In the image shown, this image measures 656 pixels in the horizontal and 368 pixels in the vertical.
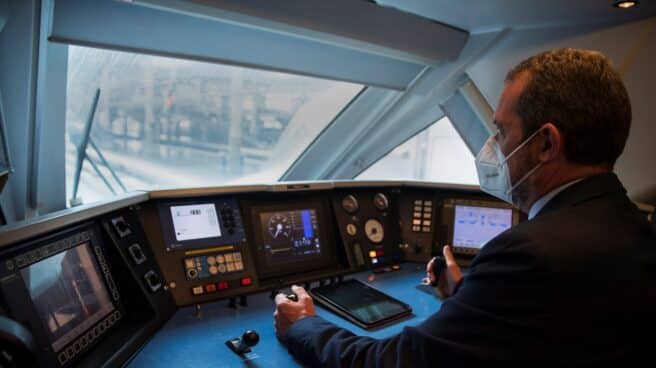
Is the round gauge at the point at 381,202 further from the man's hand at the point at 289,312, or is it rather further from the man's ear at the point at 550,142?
the man's ear at the point at 550,142

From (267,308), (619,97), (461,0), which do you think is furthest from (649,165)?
(267,308)

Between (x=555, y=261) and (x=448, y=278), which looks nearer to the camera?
(x=555, y=261)

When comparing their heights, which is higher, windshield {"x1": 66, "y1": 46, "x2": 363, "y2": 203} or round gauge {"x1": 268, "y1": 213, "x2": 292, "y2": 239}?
windshield {"x1": 66, "y1": 46, "x2": 363, "y2": 203}

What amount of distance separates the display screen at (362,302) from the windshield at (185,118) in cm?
135

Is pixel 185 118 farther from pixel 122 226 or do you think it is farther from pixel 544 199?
pixel 544 199

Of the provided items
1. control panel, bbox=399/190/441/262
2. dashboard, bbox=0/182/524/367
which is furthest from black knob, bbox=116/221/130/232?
control panel, bbox=399/190/441/262

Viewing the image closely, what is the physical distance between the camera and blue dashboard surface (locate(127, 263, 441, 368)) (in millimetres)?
1193

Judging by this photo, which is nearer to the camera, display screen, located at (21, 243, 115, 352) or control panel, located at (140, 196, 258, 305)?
display screen, located at (21, 243, 115, 352)

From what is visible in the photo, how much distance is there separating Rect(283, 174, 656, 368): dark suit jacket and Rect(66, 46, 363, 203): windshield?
6.53 feet

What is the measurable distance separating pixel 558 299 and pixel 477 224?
1392mm

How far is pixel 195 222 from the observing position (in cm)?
165

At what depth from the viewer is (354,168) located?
3703 millimetres

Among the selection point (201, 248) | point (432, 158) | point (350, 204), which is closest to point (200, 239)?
point (201, 248)

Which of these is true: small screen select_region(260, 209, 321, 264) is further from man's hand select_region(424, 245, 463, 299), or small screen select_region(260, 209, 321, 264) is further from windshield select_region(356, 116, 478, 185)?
windshield select_region(356, 116, 478, 185)
